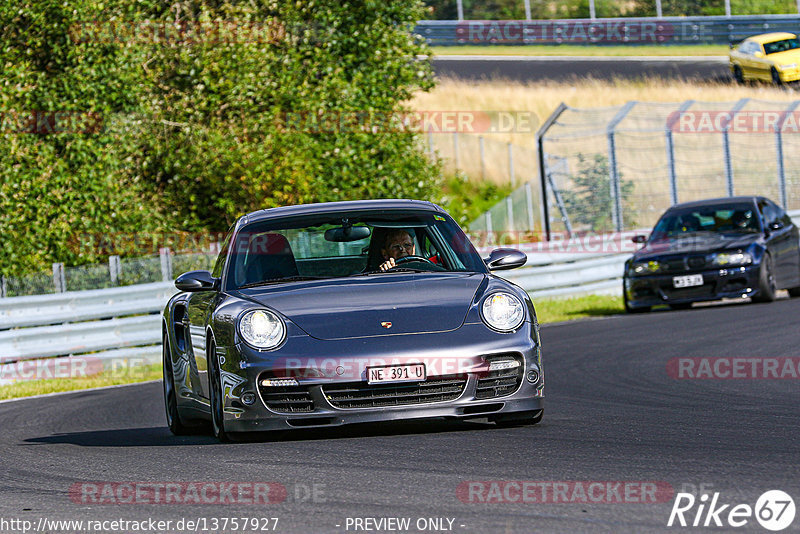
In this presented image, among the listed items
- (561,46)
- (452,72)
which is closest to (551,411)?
(452,72)

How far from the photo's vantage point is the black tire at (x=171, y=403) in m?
9.49

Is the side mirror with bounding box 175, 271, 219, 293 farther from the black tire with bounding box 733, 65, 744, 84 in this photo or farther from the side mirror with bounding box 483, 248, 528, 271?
the black tire with bounding box 733, 65, 744, 84

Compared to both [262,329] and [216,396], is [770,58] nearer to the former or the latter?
[216,396]

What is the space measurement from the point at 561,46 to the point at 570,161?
93.6 ft

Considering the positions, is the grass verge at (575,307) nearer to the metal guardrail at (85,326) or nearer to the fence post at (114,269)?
the metal guardrail at (85,326)

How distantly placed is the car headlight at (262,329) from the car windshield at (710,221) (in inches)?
505

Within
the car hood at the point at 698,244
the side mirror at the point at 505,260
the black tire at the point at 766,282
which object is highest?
the side mirror at the point at 505,260

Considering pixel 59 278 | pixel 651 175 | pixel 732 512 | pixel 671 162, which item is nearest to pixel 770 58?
pixel 651 175

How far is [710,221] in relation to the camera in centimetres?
2016

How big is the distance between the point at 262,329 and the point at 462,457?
137 cm

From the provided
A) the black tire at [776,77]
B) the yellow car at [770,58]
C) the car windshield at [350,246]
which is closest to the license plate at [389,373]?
the car windshield at [350,246]

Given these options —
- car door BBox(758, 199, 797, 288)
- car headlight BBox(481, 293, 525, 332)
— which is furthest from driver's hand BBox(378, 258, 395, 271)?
car door BBox(758, 199, 797, 288)

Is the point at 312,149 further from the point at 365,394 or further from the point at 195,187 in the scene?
the point at 365,394

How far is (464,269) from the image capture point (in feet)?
28.4
